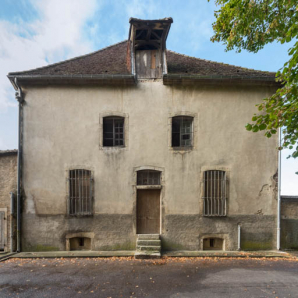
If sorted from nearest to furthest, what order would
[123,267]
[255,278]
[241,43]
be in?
[255,278] < [123,267] < [241,43]

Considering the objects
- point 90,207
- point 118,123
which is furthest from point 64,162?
point 118,123

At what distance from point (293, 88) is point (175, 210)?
5.82 meters

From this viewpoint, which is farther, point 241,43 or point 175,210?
point 175,210

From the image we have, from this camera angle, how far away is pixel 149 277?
232 inches

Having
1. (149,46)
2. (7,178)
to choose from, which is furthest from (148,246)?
(149,46)

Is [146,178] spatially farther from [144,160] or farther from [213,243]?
[213,243]

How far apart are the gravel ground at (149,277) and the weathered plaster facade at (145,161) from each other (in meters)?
1.10

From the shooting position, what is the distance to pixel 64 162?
27.2ft

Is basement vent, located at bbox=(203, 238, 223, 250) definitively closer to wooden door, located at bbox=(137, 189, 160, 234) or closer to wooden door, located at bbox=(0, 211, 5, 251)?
wooden door, located at bbox=(137, 189, 160, 234)

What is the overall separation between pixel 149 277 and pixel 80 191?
4.18 m

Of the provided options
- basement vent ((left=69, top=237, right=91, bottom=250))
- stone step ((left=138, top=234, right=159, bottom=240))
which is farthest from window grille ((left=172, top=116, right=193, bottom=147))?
basement vent ((left=69, top=237, right=91, bottom=250))

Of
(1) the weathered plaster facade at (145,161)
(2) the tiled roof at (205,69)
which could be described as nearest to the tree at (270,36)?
(2) the tiled roof at (205,69)

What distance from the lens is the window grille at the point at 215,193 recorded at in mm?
8258

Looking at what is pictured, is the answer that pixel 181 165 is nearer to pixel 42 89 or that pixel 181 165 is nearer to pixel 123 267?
pixel 123 267
